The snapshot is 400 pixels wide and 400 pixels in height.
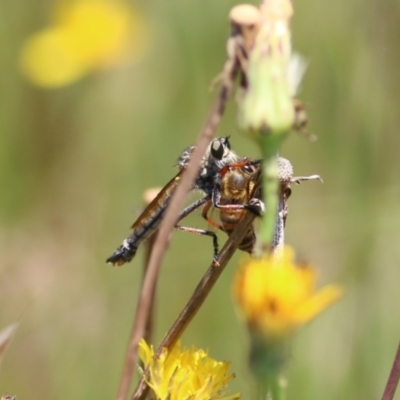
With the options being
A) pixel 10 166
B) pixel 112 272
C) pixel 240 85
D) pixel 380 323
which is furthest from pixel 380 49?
pixel 240 85

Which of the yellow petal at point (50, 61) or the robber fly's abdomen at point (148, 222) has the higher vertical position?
the yellow petal at point (50, 61)

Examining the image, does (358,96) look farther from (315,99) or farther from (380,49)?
(315,99)

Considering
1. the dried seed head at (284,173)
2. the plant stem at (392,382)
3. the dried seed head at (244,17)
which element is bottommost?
the plant stem at (392,382)

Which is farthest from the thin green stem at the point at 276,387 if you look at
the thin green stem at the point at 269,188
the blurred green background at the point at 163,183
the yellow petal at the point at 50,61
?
the yellow petal at the point at 50,61

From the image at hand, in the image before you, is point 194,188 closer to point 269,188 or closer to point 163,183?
point 269,188

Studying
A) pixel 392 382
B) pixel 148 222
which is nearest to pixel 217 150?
pixel 148 222

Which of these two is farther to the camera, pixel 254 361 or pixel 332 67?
pixel 332 67

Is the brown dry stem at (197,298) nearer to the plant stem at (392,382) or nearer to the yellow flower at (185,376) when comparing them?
the yellow flower at (185,376)
